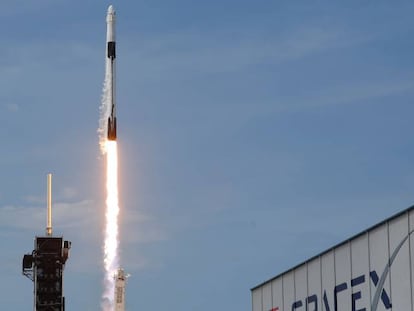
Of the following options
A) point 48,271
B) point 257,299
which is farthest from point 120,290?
point 257,299

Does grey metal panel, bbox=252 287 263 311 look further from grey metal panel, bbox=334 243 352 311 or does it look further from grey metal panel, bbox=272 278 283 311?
grey metal panel, bbox=334 243 352 311

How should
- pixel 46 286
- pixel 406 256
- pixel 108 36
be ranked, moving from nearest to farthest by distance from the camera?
1. pixel 406 256
2. pixel 108 36
3. pixel 46 286

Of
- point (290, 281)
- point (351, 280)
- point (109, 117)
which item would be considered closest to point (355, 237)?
point (351, 280)

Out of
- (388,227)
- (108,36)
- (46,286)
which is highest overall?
(108,36)

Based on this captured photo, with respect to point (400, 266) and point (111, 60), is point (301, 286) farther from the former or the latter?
point (111, 60)

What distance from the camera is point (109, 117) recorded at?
3310 inches

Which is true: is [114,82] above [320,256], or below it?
above

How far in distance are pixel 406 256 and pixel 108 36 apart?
43165 millimetres

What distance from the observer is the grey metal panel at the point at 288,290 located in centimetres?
6203

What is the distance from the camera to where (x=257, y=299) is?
233 ft

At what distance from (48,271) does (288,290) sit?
2131 inches

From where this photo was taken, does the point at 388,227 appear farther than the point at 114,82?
No

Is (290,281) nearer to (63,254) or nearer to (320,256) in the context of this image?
(320,256)

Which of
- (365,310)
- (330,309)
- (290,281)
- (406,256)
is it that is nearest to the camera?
(406,256)
